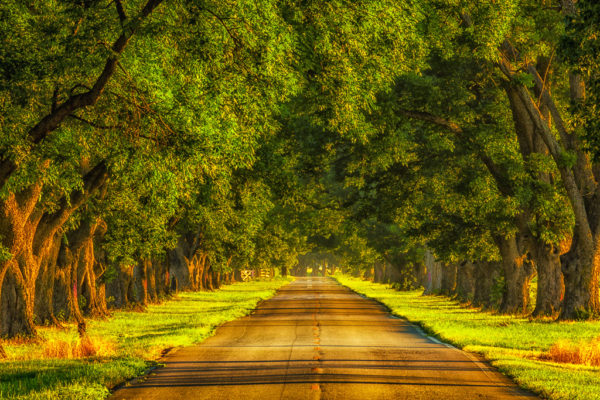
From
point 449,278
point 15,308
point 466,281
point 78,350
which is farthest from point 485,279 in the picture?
point 78,350

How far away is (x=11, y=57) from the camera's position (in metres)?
13.9

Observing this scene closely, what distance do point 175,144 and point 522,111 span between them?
18.7m

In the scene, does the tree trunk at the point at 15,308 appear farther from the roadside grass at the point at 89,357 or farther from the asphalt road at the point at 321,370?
the asphalt road at the point at 321,370

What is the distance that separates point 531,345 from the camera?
818 inches

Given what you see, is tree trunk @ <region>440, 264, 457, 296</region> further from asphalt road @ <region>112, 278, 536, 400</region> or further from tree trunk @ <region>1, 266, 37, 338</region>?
tree trunk @ <region>1, 266, 37, 338</region>

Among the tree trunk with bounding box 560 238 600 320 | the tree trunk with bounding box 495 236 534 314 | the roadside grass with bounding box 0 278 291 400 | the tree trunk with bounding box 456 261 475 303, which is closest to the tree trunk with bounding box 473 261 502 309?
the tree trunk with bounding box 456 261 475 303

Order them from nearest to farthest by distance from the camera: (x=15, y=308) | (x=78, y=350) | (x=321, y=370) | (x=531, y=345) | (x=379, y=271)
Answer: (x=321, y=370) → (x=78, y=350) → (x=531, y=345) → (x=15, y=308) → (x=379, y=271)

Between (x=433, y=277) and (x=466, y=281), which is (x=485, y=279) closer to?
(x=466, y=281)

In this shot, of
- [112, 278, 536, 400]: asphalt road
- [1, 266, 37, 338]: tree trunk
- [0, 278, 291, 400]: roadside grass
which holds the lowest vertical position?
[112, 278, 536, 400]: asphalt road

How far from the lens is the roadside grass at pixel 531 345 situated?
517 inches

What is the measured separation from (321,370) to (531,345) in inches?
314

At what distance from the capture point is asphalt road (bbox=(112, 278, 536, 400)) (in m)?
12.3

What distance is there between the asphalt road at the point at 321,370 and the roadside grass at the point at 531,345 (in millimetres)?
463

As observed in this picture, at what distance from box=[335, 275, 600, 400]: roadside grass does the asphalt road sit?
18.2 inches
